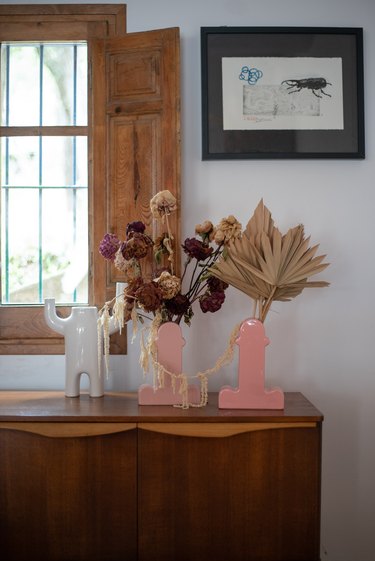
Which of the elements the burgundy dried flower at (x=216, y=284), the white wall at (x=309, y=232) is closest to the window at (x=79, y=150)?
the white wall at (x=309, y=232)

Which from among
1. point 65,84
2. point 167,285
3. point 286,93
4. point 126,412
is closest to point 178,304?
point 167,285

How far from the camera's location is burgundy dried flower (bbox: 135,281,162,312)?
2.01 metres

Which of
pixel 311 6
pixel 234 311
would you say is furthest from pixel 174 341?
pixel 311 6

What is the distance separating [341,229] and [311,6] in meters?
1.01

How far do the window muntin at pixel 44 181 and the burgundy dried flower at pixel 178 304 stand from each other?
0.60 metres

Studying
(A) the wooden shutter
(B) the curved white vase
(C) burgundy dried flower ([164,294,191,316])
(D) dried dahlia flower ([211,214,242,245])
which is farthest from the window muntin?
(D) dried dahlia flower ([211,214,242,245])

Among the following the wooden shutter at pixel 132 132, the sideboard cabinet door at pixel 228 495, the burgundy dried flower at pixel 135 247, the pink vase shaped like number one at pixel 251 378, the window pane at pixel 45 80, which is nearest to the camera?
the sideboard cabinet door at pixel 228 495

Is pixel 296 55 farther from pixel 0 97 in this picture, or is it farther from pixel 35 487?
pixel 35 487

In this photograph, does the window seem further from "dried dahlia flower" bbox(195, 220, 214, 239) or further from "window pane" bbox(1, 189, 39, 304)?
"dried dahlia flower" bbox(195, 220, 214, 239)

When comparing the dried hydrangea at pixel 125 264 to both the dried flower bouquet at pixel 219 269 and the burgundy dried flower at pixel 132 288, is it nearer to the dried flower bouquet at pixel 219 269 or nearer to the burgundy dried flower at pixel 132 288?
the dried flower bouquet at pixel 219 269

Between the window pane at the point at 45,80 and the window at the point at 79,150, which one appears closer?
the window at the point at 79,150

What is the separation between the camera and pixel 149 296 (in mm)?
2014

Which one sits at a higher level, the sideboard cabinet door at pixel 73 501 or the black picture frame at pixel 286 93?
the black picture frame at pixel 286 93

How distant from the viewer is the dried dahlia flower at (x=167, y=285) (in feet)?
6.77
